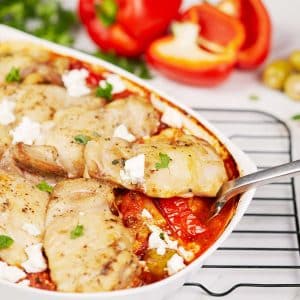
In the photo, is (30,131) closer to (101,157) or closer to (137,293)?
(101,157)

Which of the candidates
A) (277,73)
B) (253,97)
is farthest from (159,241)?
(277,73)

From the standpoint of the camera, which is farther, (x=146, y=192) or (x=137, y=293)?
(x=146, y=192)

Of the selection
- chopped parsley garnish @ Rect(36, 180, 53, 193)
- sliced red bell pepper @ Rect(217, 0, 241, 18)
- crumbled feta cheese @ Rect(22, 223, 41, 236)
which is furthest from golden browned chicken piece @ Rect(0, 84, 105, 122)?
sliced red bell pepper @ Rect(217, 0, 241, 18)

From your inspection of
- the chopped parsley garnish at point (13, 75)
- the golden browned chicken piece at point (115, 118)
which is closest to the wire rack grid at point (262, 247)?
the golden browned chicken piece at point (115, 118)

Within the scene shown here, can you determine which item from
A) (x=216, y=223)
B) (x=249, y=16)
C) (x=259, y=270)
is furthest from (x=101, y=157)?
(x=249, y=16)

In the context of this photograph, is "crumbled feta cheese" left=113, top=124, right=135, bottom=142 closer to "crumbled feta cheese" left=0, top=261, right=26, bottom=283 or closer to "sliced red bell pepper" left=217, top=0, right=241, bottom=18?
"crumbled feta cheese" left=0, top=261, right=26, bottom=283
